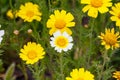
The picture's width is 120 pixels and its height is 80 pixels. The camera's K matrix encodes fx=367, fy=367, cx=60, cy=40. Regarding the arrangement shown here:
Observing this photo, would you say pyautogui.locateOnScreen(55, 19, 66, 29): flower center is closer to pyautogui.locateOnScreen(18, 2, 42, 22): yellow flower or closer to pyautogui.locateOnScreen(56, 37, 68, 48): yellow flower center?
pyautogui.locateOnScreen(56, 37, 68, 48): yellow flower center

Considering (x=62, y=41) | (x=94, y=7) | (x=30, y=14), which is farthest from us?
(x=30, y=14)

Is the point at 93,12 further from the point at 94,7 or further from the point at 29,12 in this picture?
the point at 29,12

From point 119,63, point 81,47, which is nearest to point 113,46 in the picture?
Result: point 81,47

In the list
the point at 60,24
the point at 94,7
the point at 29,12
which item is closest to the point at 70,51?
the point at 60,24

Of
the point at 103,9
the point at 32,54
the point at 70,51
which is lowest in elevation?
the point at 32,54

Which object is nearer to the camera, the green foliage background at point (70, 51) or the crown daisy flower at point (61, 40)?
the crown daisy flower at point (61, 40)

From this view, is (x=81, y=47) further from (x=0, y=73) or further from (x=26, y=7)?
(x=0, y=73)

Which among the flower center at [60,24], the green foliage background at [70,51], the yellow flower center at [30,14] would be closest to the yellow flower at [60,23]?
the flower center at [60,24]

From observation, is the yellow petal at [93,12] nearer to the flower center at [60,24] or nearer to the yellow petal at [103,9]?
the yellow petal at [103,9]

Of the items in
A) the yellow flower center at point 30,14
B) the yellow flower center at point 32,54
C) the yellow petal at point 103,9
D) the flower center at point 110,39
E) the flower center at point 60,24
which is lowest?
the yellow flower center at point 32,54
